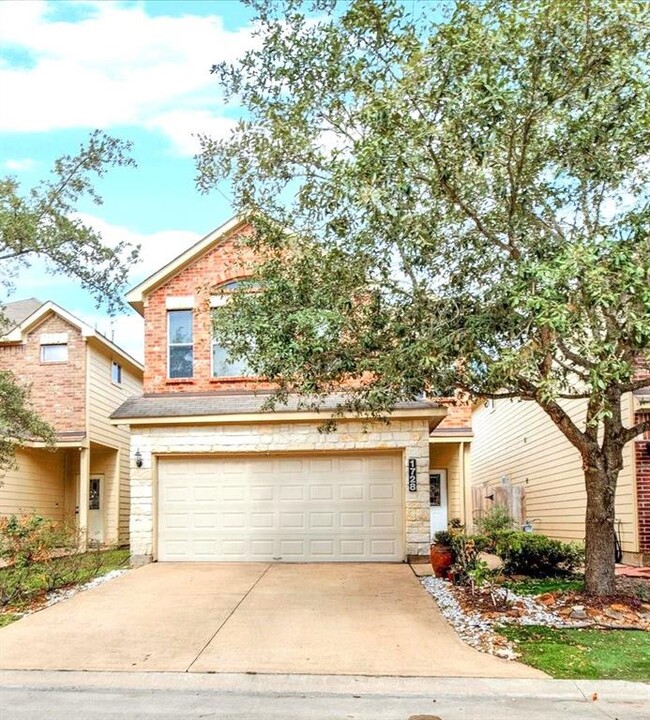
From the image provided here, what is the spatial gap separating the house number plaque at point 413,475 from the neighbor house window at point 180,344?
4.87m

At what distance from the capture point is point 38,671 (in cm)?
673

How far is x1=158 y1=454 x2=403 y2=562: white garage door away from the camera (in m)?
13.4

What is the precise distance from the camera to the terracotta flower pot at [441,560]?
36.0ft

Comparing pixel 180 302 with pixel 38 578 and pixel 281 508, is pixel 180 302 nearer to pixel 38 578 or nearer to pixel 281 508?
pixel 281 508

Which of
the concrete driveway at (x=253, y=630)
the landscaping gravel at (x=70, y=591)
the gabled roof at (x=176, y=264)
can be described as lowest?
the landscaping gravel at (x=70, y=591)

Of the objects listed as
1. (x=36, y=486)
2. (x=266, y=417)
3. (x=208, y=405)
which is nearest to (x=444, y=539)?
(x=266, y=417)

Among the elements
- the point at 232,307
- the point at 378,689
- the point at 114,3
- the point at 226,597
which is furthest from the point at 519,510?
the point at 114,3

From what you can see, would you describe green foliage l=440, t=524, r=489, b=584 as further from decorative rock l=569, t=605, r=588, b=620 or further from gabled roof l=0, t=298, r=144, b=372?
gabled roof l=0, t=298, r=144, b=372

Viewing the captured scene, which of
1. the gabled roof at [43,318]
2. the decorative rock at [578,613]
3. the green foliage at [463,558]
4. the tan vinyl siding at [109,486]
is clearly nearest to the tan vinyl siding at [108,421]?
the tan vinyl siding at [109,486]

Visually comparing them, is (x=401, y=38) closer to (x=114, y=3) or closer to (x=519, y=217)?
(x=519, y=217)

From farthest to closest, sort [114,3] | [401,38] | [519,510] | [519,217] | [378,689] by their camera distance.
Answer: [519,510]
[114,3]
[519,217]
[401,38]
[378,689]

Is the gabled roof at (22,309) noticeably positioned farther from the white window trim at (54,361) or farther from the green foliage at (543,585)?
the green foliage at (543,585)

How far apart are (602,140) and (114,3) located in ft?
24.9

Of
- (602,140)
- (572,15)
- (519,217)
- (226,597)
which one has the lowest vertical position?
(226,597)
